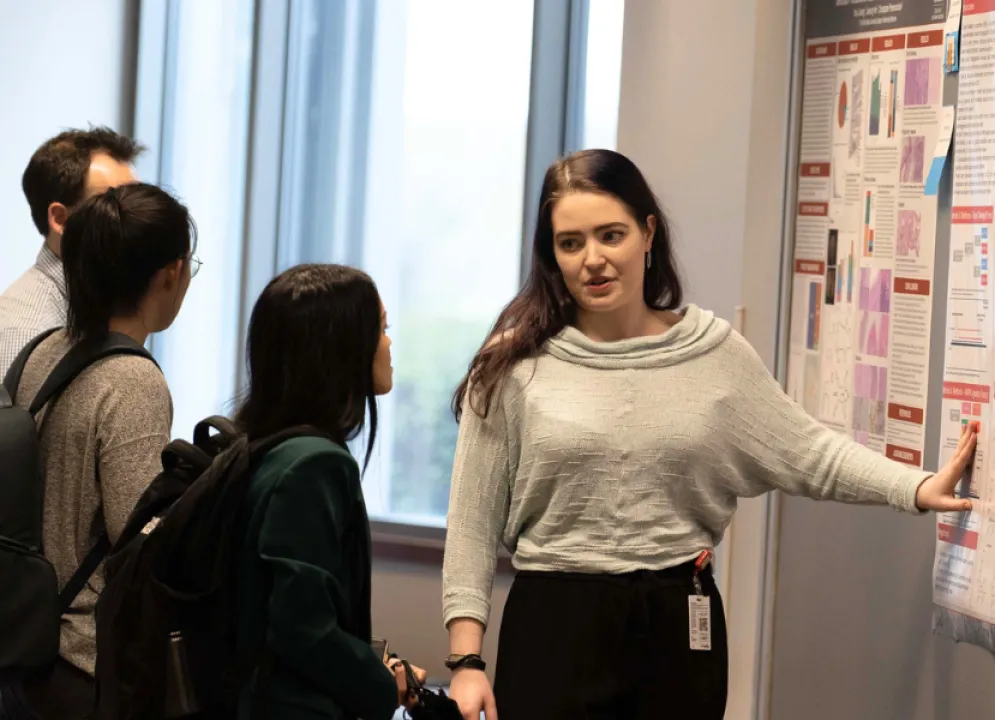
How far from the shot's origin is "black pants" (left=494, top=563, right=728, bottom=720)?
6.37 ft

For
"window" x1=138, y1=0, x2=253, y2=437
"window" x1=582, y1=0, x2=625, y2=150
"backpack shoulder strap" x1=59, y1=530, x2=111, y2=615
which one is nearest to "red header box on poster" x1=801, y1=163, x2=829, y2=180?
"window" x1=582, y1=0, x2=625, y2=150

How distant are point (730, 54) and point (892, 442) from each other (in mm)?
1211

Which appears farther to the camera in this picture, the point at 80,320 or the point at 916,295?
the point at 916,295

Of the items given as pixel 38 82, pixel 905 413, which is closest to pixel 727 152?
pixel 905 413

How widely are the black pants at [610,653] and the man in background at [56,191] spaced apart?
1.06 meters

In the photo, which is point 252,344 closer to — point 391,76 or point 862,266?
point 862,266

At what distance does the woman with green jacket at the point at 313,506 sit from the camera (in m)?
1.56

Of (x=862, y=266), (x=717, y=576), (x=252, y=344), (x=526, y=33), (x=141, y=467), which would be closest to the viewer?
(x=252, y=344)

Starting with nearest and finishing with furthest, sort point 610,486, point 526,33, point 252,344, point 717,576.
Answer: point 252,344
point 610,486
point 717,576
point 526,33

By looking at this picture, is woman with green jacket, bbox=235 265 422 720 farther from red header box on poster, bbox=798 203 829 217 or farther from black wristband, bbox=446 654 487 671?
red header box on poster, bbox=798 203 829 217

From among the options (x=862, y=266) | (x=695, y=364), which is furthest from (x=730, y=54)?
(x=695, y=364)

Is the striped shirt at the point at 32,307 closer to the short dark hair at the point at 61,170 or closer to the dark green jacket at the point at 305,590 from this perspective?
the short dark hair at the point at 61,170

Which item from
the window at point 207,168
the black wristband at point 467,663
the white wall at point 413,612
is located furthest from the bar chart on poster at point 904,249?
the window at point 207,168

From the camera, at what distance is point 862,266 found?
2664 millimetres
